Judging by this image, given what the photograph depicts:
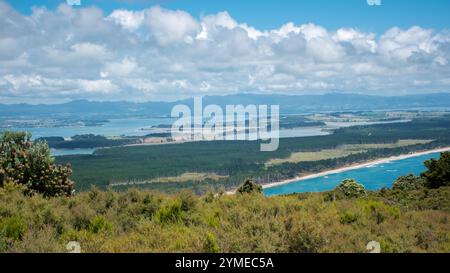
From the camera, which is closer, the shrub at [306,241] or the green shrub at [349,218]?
the shrub at [306,241]

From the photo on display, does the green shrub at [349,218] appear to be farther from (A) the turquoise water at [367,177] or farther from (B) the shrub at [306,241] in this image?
(A) the turquoise water at [367,177]

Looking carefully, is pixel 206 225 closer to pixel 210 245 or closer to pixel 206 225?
pixel 206 225

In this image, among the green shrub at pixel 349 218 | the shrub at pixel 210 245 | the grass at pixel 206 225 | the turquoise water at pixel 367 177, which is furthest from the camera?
the turquoise water at pixel 367 177

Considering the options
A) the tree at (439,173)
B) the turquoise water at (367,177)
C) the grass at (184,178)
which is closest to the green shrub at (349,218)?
the tree at (439,173)

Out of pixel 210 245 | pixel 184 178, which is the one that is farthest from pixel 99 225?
pixel 184 178

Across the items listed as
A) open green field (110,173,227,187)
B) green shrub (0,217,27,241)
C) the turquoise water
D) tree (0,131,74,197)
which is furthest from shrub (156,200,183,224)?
open green field (110,173,227,187)

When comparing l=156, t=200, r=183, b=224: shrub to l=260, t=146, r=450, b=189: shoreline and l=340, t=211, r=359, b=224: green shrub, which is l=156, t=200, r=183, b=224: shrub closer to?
l=340, t=211, r=359, b=224: green shrub

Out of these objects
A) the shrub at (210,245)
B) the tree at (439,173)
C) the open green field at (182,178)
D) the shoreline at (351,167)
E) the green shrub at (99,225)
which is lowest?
the open green field at (182,178)
